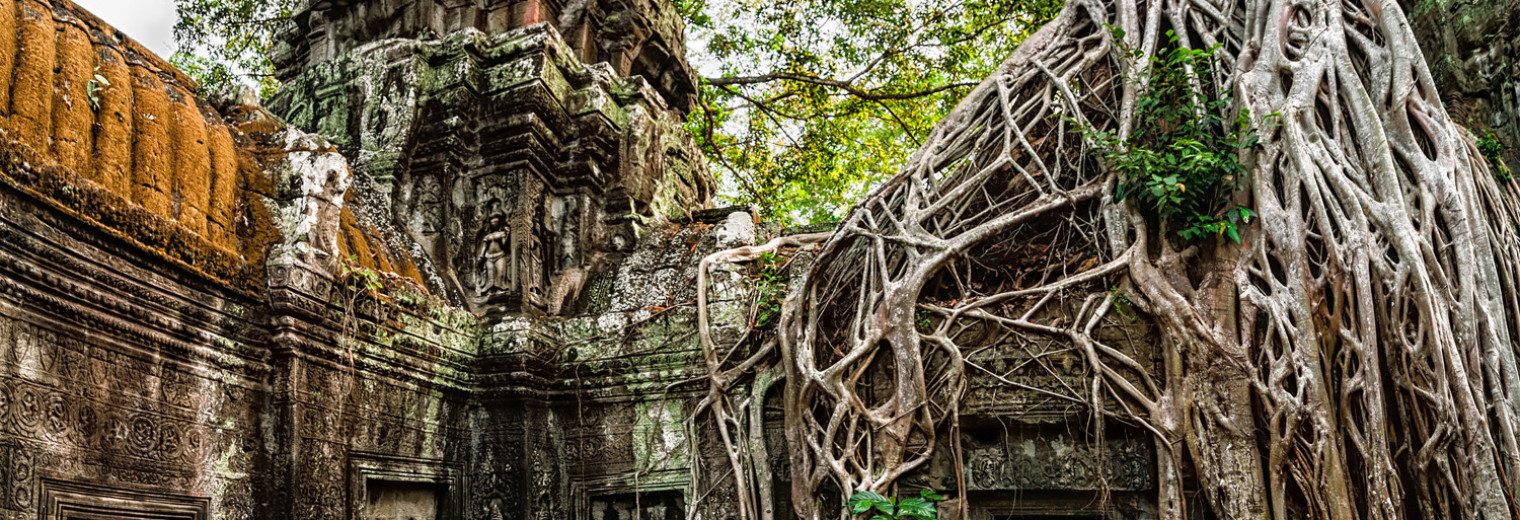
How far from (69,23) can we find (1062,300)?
402 cm

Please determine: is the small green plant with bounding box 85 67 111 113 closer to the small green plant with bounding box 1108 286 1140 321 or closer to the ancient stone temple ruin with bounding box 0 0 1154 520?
the ancient stone temple ruin with bounding box 0 0 1154 520

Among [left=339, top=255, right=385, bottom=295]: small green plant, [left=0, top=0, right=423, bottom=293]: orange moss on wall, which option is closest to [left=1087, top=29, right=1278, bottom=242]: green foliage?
[left=339, top=255, right=385, bottom=295]: small green plant

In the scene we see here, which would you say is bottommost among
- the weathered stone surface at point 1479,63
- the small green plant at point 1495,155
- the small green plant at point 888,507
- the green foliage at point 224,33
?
the small green plant at point 888,507

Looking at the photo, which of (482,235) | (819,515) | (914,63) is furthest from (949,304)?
(914,63)

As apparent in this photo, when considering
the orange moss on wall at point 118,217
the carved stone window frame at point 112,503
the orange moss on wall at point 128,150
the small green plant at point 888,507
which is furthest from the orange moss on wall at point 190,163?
the small green plant at point 888,507

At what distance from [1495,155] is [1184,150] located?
201 centimetres

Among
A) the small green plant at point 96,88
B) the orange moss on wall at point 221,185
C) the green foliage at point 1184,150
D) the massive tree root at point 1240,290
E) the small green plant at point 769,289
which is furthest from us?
the small green plant at point 769,289

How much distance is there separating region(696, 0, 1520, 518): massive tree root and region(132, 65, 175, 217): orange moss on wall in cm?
252

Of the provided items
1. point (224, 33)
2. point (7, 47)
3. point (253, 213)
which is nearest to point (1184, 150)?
point (253, 213)

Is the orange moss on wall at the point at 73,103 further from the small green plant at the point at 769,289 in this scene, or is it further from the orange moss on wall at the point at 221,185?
the small green plant at the point at 769,289

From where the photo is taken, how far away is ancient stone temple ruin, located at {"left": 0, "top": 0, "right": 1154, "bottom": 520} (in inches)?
146

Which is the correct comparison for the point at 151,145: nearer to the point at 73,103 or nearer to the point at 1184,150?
the point at 73,103

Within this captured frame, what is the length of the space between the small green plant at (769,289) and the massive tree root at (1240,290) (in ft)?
0.69

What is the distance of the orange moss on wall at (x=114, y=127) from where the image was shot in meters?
4.02
